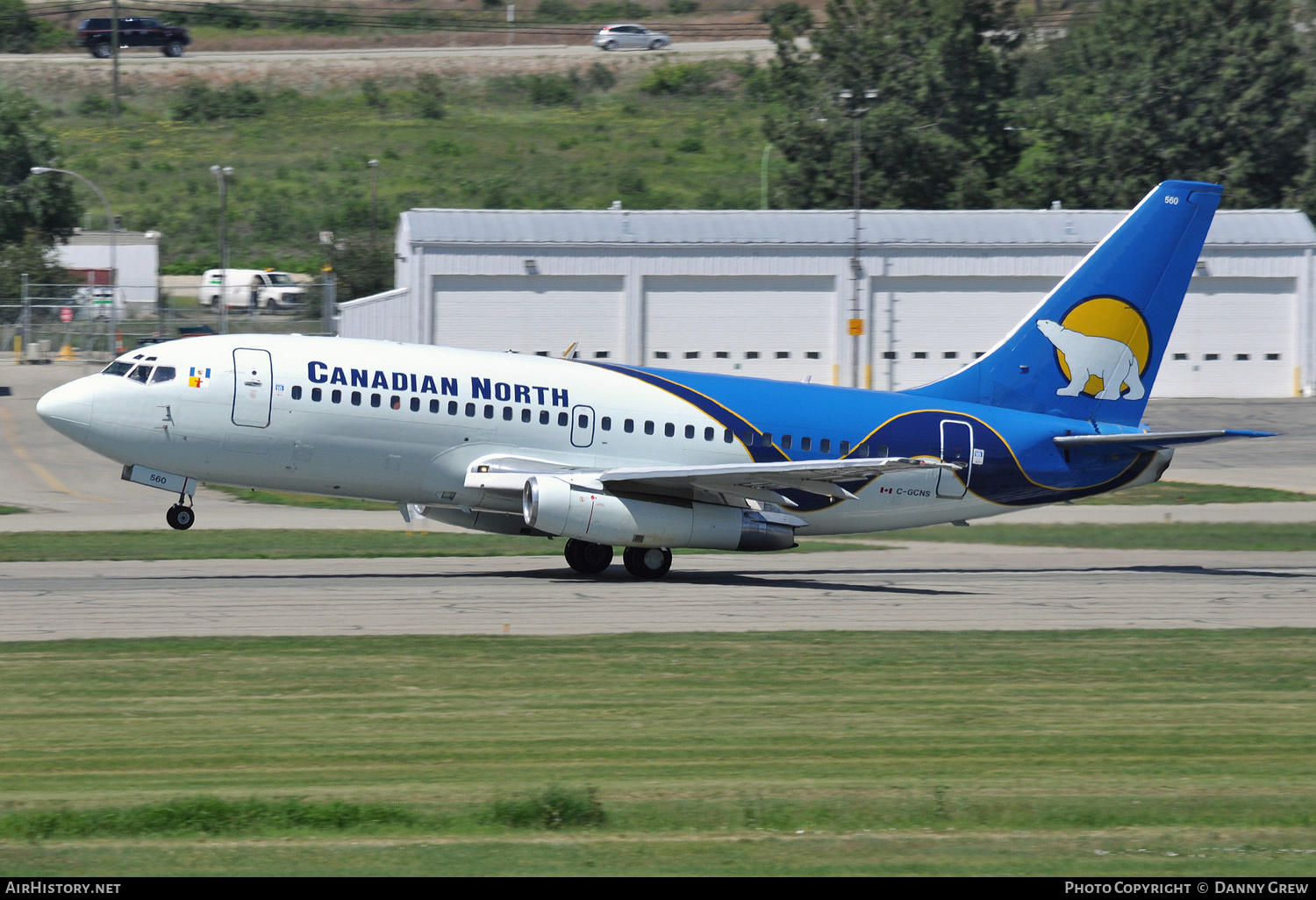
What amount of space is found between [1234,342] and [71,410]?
60.5 m

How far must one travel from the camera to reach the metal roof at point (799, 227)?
222 ft

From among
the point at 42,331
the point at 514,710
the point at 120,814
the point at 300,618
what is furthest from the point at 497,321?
the point at 120,814

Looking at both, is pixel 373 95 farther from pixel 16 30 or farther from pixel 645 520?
pixel 645 520

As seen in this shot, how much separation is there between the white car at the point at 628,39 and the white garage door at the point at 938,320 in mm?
94781

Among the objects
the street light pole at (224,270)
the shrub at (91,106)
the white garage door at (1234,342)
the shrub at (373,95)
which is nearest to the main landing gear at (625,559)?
the street light pole at (224,270)

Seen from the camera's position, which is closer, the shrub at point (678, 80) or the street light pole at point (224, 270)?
the street light pole at point (224, 270)

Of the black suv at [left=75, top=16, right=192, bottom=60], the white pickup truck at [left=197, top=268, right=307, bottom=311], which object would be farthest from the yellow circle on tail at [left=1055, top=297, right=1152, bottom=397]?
the black suv at [left=75, top=16, right=192, bottom=60]

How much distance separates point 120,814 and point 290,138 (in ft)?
411

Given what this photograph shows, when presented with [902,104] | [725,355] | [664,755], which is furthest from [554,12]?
[664,755]

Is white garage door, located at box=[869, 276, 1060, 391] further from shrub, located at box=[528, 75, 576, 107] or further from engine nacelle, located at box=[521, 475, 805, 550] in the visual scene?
shrub, located at box=[528, 75, 576, 107]

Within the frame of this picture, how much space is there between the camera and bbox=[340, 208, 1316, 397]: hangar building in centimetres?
6706

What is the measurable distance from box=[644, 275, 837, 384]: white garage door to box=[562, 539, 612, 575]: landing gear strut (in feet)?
130

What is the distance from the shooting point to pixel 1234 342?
7319 cm

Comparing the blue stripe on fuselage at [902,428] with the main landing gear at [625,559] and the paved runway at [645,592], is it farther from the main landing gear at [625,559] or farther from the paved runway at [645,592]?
the main landing gear at [625,559]
